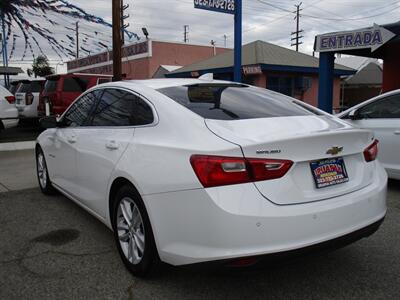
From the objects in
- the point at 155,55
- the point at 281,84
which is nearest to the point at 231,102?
the point at 281,84

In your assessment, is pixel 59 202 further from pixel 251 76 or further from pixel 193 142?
pixel 251 76

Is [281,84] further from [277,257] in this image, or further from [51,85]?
[277,257]

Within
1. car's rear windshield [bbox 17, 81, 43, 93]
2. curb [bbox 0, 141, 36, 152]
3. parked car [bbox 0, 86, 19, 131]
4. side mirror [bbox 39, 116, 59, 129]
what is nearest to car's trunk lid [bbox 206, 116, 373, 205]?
side mirror [bbox 39, 116, 59, 129]

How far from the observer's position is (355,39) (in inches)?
456

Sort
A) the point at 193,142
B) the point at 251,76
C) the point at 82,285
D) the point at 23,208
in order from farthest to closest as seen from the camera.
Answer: the point at 251,76 → the point at 23,208 → the point at 82,285 → the point at 193,142

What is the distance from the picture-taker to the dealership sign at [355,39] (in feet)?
35.9

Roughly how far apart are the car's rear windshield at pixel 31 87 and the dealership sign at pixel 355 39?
10.3 metres

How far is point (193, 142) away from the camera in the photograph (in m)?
2.86

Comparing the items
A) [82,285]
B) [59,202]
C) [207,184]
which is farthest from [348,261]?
[59,202]

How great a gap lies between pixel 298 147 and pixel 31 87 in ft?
50.6

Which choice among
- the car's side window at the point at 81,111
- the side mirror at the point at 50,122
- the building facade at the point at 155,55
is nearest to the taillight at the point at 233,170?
the car's side window at the point at 81,111

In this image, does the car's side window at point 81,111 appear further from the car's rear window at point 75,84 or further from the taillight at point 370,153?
the car's rear window at point 75,84

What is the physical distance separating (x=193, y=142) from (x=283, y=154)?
1.94ft

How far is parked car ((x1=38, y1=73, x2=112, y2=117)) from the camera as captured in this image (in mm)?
13495
